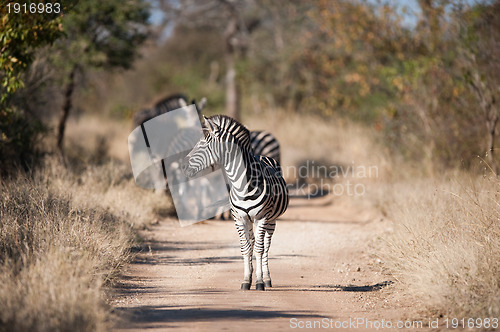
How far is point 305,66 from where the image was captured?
85.0ft

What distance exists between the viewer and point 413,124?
52.7ft

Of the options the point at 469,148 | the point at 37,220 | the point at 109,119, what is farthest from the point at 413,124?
the point at 109,119

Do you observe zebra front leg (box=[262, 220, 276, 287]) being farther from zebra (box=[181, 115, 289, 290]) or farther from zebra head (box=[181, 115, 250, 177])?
zebra head (box=[181, 115, 250, 177])

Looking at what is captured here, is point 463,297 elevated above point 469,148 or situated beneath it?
situated beneath

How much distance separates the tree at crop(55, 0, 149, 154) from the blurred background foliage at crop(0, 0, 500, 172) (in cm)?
4

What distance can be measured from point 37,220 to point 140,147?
6.69 meters

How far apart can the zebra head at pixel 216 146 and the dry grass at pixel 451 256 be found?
2.50 meters

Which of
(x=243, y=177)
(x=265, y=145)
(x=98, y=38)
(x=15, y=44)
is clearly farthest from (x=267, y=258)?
(x=98, y=38)

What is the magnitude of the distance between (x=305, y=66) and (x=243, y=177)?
19324mm

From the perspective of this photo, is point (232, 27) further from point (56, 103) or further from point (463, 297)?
point (463, 297)

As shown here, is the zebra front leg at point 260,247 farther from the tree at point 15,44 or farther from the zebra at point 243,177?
the tree at point 15,44

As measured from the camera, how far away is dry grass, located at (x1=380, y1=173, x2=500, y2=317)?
6.14m

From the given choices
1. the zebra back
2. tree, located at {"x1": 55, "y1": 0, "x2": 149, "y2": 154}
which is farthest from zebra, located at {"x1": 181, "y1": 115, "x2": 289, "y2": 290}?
tree, located at {"x1": 55, "y1": 0, "x2": 149, "y2": 154}

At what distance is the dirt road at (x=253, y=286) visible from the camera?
241 inches
